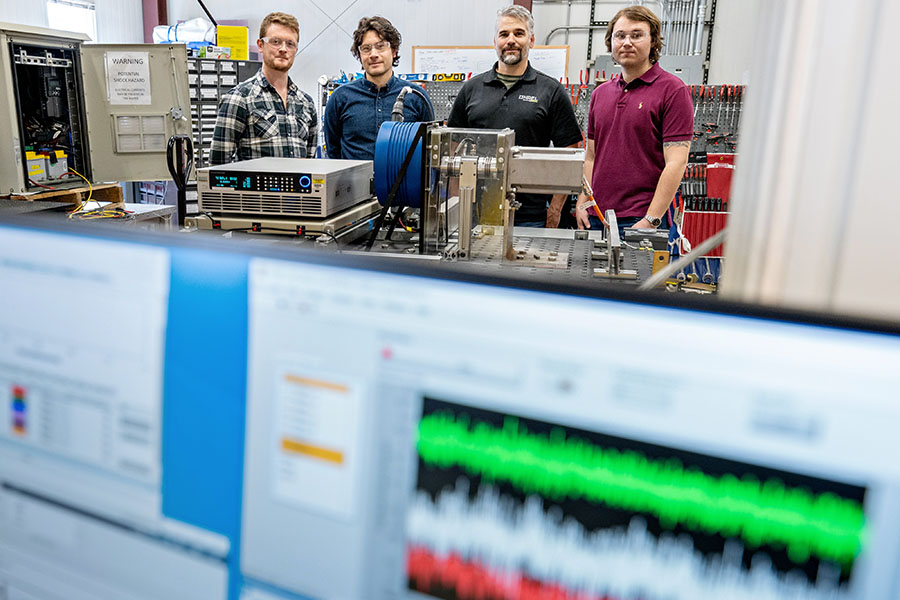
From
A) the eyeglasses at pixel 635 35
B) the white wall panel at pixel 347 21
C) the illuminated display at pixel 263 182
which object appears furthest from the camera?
the white wall panel at pixel 347 21

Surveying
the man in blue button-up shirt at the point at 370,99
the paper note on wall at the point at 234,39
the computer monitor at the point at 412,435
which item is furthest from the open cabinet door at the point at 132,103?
the paper note on wall at the point at 234,39

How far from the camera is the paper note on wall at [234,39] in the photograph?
220 inches

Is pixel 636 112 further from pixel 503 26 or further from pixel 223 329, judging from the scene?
pixel 223 329

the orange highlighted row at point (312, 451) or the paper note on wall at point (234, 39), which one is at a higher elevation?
the paper note on wall at point (234, 39)

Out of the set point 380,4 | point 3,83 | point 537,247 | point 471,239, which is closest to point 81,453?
point 471,239

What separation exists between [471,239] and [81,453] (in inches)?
48.7

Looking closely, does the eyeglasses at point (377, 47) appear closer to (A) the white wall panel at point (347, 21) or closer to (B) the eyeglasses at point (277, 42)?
(B) the eyeglasses at point (277, 42)

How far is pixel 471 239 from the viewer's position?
177 centimetres

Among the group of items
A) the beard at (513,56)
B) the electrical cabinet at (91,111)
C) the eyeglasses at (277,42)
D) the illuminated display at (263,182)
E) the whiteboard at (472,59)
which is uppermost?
the whiteboard at (472,59)

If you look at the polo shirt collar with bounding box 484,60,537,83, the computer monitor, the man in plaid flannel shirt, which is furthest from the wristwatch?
the computer monitor

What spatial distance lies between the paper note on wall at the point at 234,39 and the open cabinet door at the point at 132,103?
3.00 metres

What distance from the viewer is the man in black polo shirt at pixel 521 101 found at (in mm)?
2711

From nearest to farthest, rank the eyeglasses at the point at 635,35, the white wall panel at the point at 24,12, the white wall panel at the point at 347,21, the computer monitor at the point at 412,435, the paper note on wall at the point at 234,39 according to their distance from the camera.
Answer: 1. the computer monitor at the point at 412,435
2. the eyeglasses at the point at 635,35
3. the white wall panel at the point at 24,12
4. the paper note on wall at the point at 234,39
5. the white wall panel at the point at 347,21

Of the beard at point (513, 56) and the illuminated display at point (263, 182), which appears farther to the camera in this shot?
the beard at point (513, 56)
